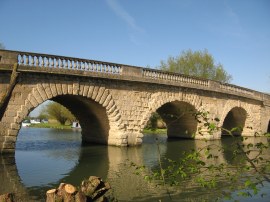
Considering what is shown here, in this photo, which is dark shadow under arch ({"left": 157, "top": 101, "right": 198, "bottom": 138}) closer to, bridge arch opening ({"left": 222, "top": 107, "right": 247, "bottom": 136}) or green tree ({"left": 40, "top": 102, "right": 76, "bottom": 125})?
bridge arch opening ({"left": 222, "top": 107, "right": 247, "bottom": 136})

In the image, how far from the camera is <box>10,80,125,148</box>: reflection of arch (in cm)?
1387

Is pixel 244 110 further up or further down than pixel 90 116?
further up

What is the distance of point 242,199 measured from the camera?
734 centimetres

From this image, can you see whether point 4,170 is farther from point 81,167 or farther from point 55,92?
point 55,92

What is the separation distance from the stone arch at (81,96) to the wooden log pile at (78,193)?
27.7ft

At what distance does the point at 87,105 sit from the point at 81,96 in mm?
1819

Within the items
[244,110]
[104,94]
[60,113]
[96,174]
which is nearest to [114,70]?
[104,94]

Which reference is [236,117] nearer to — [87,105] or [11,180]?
[87,105]

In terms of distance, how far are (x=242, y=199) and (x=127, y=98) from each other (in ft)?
34.4

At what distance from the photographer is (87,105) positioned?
1766cm

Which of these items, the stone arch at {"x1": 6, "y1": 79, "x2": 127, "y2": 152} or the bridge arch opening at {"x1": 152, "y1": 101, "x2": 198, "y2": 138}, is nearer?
the stone arch at {"x1": 6, "y1": 79, "x2": 127, "y2": 152}

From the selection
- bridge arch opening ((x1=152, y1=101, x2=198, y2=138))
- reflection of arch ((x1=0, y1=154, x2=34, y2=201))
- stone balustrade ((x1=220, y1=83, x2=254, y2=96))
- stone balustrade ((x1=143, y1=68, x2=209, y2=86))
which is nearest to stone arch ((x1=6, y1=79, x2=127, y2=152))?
reflection of arch ((x1=0, y1=154, x2=34, y2=201))

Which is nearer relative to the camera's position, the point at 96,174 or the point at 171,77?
the point at 96,174

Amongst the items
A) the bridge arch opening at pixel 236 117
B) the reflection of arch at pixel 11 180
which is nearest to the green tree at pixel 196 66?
the bridge arch opening at pixel 236 117
